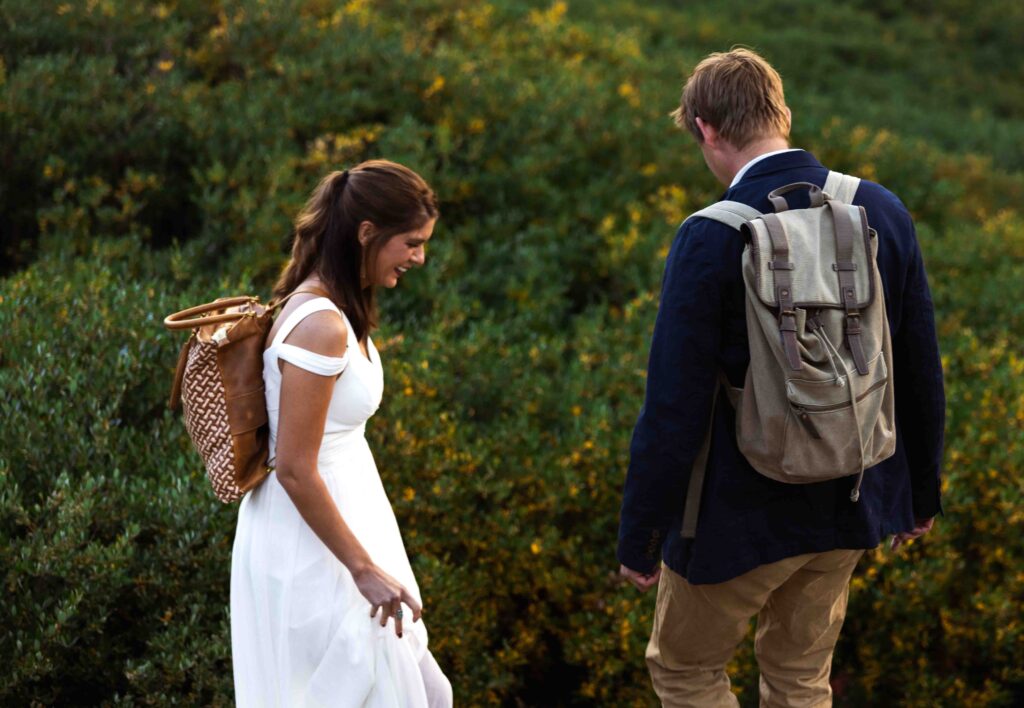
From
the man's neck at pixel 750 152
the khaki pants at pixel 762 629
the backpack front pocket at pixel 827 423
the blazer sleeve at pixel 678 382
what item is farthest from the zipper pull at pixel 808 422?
the man's neck at pixel 750 152

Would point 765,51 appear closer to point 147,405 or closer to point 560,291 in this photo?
point 560,291

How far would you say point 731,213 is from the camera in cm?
263

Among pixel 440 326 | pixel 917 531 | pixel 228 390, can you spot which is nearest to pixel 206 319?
pixel 228 390

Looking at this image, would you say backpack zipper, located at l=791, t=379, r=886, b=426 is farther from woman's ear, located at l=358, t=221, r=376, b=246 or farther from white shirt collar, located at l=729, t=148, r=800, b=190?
woman's ear, located at l=358, t=221, r=376, b=246

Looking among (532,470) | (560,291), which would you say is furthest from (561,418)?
(560,291)

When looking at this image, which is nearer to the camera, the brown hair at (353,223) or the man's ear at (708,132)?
the brown hair at (353,223)

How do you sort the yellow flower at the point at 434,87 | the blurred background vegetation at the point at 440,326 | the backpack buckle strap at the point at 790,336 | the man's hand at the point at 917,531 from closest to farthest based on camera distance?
the backpack buckle strap at the point at 790,336 < the man's hand at the point at 917,531 < the blurred background vegetation at the point at 440,326 < the yellow flower at the point at 434,87

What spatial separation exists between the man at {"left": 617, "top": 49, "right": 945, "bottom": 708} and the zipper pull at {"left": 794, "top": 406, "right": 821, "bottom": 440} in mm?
198

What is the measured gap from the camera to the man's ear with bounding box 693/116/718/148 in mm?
2779

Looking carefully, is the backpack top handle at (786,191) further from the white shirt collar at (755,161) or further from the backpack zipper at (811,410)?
the backpack zipper at (811,410)

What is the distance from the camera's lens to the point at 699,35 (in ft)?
38.7

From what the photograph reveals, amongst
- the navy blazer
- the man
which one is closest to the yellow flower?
the man

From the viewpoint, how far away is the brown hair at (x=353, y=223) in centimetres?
265

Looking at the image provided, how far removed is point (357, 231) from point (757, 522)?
1.20 meters
